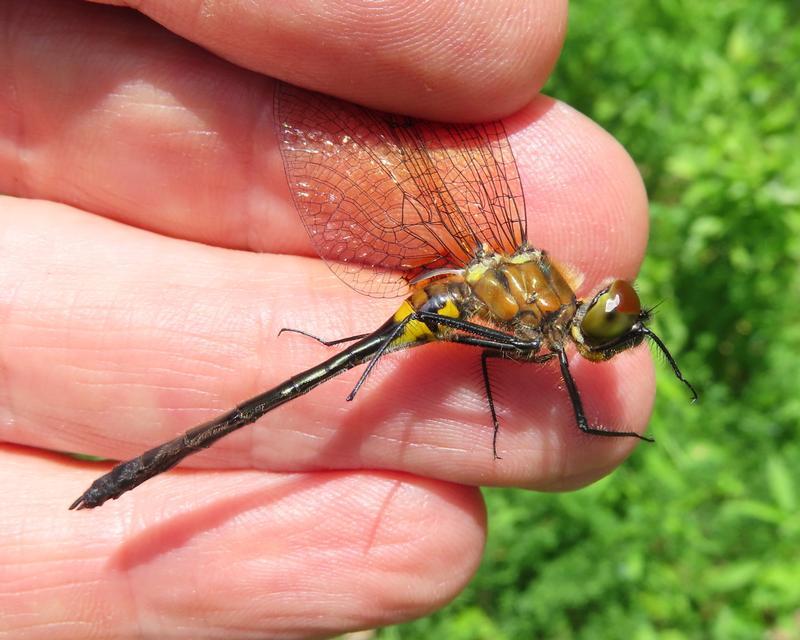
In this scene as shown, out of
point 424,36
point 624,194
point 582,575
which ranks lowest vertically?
point 582,575

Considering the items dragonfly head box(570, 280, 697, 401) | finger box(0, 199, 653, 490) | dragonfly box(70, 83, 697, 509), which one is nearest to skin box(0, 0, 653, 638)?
finger box(0, 199, 653, 490)

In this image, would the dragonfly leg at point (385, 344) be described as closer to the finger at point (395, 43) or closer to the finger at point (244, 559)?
the finger at point (244, 559)

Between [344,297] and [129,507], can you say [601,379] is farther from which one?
[129,507]

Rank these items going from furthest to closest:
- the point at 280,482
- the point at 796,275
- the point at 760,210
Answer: the point at 796,275 < the point at 760,210 < the point at 280,482

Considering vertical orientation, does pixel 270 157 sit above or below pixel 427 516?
above

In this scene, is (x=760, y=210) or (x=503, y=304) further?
(x=760, y=210)

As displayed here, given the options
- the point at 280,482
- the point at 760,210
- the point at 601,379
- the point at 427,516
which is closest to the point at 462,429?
the point at 427,516

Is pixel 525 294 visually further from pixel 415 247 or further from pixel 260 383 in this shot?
pixel 260 383
